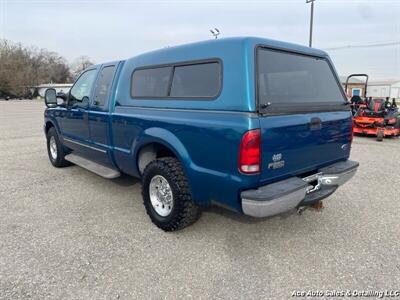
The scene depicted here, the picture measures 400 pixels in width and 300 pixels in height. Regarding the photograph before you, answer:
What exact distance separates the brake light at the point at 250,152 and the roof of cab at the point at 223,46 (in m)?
0.83

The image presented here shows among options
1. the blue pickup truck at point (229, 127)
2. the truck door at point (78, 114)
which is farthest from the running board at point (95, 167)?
the truck door at point (78, 114)

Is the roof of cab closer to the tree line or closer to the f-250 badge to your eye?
the f-250 badge

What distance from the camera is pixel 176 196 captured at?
10.7 ft

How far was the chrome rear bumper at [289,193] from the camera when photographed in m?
2.65

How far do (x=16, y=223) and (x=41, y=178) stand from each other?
2038mm

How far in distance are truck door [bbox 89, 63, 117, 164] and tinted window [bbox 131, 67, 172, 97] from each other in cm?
55

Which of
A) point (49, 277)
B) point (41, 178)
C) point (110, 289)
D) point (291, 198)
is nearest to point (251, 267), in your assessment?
point (291, 198)

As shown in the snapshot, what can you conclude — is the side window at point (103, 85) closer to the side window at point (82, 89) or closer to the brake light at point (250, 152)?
the side window at point (82, 89)

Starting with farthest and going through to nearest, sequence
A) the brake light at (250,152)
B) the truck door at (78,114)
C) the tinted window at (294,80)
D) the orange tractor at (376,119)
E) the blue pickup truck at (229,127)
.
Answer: the orange tractor at (376,119), the truck door at (78,114), the tinted window at (294,80), the blue pickup truck at (229,127), the brake light at (250,152)

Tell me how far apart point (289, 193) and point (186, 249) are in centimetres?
124

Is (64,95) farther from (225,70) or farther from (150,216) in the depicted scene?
(225,70)

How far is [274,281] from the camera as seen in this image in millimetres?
2686

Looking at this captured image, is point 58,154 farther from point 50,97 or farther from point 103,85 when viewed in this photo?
point 103,85

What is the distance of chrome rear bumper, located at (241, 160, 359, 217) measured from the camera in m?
2.65
